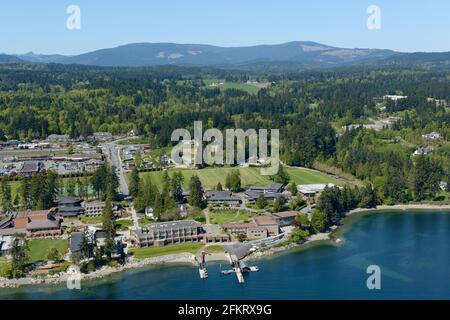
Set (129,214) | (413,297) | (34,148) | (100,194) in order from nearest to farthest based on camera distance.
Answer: (413,297)
(129,214)
(100,194)
(34,148)

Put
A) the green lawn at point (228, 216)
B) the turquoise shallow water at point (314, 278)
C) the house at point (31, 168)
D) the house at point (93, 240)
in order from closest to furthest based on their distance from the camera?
1. the turquoise shallow water at point (314, 278)
2. the house at point (93, 240)
3. the green lawn at point (228, 216)
4. the house at point (31, 168)

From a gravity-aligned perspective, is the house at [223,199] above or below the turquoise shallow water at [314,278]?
above

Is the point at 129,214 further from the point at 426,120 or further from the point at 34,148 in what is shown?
the point at 426,120

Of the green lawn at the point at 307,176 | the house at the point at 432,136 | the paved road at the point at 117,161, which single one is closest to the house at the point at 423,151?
the house at the point at 432,136

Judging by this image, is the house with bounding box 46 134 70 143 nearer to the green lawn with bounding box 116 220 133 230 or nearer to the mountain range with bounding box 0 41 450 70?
the green lawn with bounding box 116 220 133 230

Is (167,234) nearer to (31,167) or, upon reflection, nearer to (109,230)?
(109,230)

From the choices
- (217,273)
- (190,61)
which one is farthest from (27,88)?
(190,61)

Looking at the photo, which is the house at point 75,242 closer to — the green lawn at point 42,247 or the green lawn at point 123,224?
the green lawn at point 42,247
